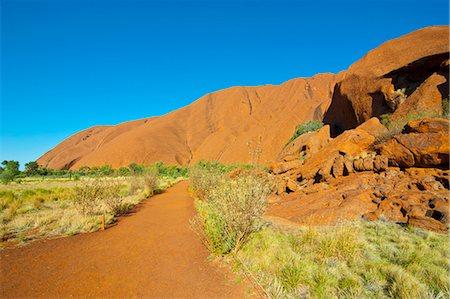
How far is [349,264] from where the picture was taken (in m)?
4.53

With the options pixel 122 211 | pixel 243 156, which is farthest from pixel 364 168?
pixel 243 156

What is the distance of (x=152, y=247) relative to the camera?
6.19 meters

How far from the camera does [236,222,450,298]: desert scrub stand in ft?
11.7

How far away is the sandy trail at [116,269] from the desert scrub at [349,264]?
2.50ft

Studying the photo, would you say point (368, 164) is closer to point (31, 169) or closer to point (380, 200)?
point (380, 200)

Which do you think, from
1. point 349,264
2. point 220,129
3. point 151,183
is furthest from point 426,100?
point 220,129

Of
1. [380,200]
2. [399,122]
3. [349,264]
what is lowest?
[380,200]

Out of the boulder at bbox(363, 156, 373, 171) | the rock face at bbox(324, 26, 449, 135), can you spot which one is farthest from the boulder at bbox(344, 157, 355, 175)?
the rock face at bbox(324, 26, 449, 135)

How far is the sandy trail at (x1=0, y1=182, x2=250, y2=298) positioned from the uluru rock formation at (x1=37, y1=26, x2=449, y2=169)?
261 centimetres

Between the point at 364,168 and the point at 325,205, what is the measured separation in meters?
2.77

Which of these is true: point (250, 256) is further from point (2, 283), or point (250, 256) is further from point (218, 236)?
point (2, 283)

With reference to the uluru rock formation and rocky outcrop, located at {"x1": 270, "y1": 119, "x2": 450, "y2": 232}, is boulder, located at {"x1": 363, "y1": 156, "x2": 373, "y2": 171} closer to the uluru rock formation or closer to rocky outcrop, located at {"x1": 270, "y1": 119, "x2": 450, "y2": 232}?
rocky outcrop, located at {"x1": 270, "y1": 119, "x2": 450, "y2": 232}

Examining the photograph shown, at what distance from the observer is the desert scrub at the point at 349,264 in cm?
357

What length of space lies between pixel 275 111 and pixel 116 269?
70035 mm
